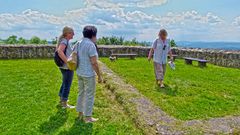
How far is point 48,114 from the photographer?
5.57m

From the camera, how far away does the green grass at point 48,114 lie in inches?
190

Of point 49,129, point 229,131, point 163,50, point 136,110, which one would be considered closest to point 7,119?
point 49,129

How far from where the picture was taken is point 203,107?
620cm

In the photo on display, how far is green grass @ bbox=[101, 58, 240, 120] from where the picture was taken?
19.4 feet

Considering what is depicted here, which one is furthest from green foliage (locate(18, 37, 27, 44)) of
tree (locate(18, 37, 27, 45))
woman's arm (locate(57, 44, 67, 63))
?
woman's arm (locate(57, 44, 67, 63))

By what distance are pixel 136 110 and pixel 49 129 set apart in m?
1.68

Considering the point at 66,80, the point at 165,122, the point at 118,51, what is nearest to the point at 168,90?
the point at 165,122

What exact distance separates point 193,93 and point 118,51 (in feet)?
36.8

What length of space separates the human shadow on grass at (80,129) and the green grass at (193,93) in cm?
167

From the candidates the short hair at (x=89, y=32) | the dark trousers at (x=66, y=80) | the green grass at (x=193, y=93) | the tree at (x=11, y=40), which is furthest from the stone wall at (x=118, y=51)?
the short hair at (x=89, y=32)

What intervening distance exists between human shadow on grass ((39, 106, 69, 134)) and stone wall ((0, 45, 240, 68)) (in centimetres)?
1090

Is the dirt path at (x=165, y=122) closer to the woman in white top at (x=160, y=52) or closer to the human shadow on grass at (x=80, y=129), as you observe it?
the human shadow on grass at (x=80, y=129)

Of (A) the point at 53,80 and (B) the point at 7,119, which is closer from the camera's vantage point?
(B) the point at 7,119

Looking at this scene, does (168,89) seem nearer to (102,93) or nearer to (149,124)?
(102,93)
